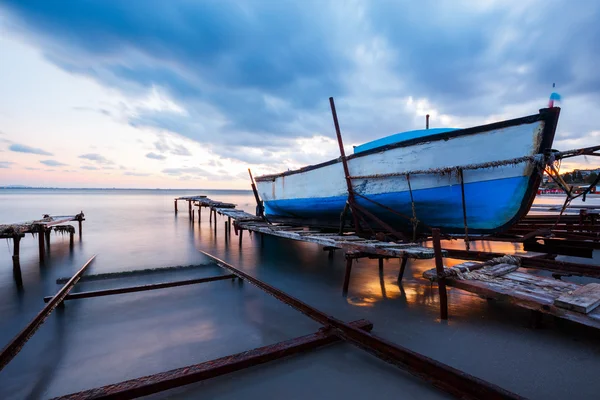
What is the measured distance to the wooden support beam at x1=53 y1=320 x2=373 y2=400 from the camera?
2527 millimetres

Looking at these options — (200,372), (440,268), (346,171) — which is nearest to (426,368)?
(440,268)

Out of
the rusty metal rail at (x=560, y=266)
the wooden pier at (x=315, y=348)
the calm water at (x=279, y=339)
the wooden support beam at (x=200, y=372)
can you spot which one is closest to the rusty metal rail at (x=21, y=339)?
the wooden pier at (x=315, y=348)

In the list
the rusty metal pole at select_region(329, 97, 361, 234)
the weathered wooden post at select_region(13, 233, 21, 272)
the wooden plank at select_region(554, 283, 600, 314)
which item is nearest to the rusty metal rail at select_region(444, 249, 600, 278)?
the wooden plank at select_region(554, 283, 600, 314)

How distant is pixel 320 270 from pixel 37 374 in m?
6.18

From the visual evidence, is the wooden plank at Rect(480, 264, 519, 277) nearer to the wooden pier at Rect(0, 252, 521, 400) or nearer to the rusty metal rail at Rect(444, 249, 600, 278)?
the rusty metal rail at Rect(444, 249, 600, 278)

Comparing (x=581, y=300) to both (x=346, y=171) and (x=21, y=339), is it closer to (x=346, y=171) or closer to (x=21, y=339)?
(x=346, y=171)

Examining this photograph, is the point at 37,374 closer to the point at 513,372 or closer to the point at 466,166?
the point at 513,372

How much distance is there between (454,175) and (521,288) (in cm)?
260

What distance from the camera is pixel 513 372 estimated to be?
3.23m

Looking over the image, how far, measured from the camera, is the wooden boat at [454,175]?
522 cm

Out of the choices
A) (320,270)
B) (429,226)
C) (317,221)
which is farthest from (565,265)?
(317,221)

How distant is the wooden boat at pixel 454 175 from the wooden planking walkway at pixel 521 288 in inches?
52.0

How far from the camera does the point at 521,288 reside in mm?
4031

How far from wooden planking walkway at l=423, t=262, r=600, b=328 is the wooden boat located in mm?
1321
